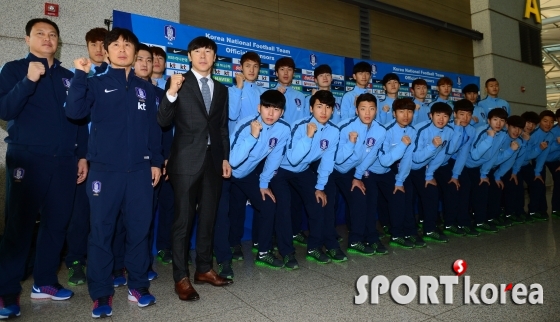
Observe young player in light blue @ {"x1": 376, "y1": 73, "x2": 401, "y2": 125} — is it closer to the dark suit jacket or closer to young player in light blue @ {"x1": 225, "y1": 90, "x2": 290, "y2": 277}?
young player in light blue @ {"x1": 225, "y1": 90, "x2": 290, "y2": 277}

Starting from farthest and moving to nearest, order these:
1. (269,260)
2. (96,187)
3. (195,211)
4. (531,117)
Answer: (531,117) < (269,260) < (195,211) < (96,187)

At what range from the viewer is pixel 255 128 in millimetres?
2643

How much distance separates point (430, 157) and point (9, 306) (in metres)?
3.65

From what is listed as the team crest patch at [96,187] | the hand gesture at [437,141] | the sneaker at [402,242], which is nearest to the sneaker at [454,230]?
the sneaker at [402,242]

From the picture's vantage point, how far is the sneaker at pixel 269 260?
2877mm

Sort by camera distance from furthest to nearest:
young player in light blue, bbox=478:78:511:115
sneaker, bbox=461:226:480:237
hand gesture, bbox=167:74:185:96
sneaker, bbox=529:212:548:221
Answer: young player in light blue, bbox=478:78:511:115 < sneaker, bbox=529:212:548:221 < sneaker, bbox=461:226:480:237 < hand gesture, bbox=167:74:185:96

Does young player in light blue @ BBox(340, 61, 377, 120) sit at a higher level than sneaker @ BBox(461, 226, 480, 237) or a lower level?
higher

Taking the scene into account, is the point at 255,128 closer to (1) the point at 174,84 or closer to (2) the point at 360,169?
(1) the point at 174,84

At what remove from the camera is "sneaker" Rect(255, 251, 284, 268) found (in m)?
2.88

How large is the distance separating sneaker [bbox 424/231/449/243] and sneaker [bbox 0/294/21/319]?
3535 millimetres

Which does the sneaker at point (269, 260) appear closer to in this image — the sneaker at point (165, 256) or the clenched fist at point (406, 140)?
the sneaker at point (165, 256)

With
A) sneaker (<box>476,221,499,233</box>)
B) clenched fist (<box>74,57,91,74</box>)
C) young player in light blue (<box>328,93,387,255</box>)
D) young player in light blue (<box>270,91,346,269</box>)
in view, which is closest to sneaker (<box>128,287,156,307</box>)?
young player in light blue (<box>270,91,346,269</box>)

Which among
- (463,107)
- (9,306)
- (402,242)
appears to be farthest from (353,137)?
(9,306)

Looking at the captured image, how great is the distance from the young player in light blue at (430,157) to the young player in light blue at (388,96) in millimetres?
669
